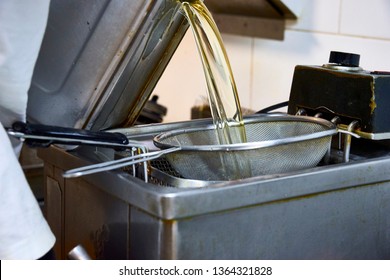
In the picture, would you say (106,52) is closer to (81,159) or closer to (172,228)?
(81,159)

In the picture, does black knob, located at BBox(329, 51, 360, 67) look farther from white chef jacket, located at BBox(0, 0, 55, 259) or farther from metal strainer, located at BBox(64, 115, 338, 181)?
white chef jacket, located at BBox(0, 0, 55, 259)

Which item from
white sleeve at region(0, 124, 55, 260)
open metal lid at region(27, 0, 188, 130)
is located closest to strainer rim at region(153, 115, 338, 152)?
open metal lid at region(27, 0, 188, 130)

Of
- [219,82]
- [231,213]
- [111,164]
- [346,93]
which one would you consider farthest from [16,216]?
Result: [346,93]

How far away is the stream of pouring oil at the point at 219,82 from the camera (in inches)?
39.1

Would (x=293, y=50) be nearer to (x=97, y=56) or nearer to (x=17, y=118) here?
(x=97, y=56)

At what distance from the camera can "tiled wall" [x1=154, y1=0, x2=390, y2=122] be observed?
1.27 metres

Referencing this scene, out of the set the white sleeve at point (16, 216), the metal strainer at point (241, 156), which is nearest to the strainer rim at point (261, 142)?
the metal strainer at point (241, 156)

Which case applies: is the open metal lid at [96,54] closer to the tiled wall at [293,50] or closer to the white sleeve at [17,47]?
the white sleeve at [17,47]

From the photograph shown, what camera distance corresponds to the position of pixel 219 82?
3.32 ft

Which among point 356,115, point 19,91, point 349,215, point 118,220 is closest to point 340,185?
point 349,215

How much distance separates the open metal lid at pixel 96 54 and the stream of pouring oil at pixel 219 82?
4 cm

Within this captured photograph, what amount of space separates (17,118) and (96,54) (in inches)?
6.2

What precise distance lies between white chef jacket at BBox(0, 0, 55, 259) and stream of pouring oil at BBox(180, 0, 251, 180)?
0.86 ft

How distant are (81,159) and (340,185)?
0.36 m
